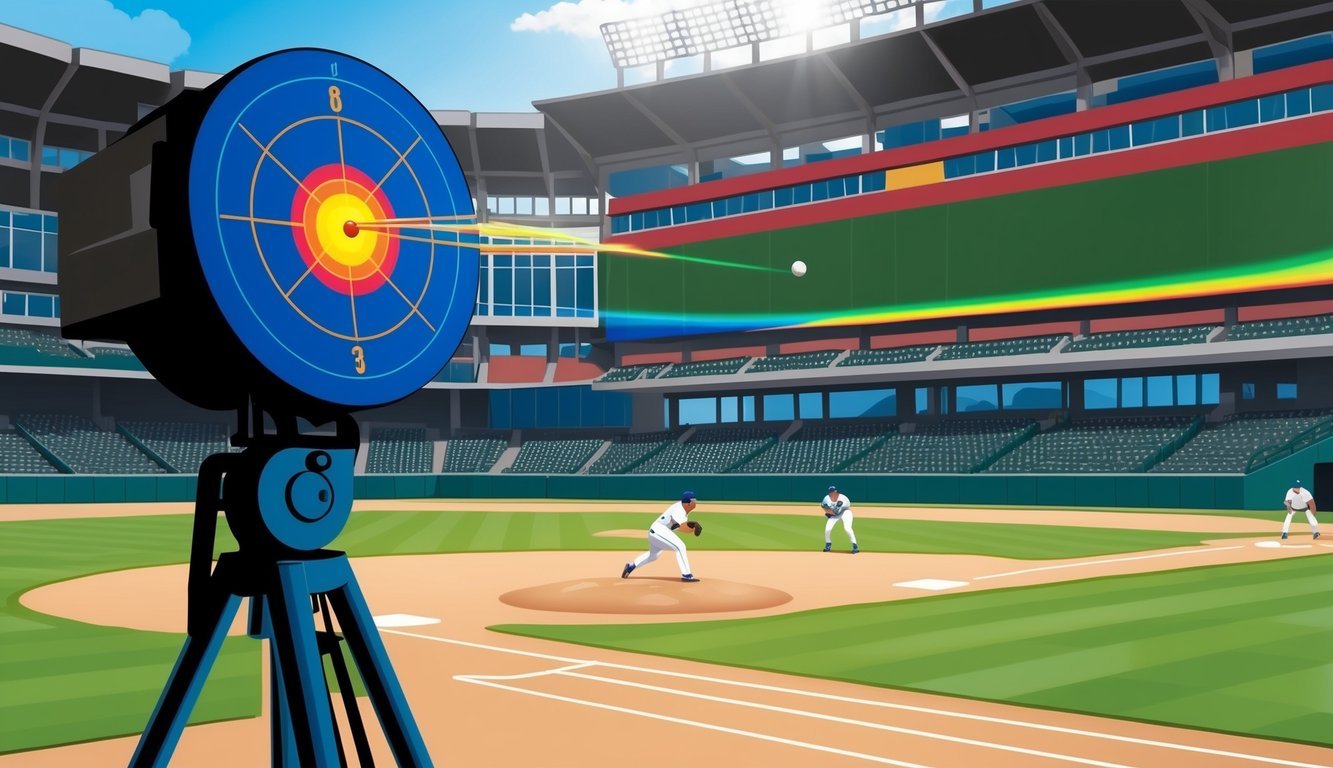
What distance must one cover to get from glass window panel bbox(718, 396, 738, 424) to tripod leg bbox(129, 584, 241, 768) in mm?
61547

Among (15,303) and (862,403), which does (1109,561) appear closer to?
(862,403)

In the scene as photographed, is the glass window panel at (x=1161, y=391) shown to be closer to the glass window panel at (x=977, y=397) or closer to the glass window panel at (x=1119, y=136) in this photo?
the glass window panel at (x=977, y=397)

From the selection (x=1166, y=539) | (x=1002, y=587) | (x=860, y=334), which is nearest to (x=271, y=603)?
(x=1002, y=587)

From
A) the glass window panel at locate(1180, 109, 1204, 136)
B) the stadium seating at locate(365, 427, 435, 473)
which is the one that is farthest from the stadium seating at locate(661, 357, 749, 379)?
the glass window panel at locate(1180, 109, 1204, 136)

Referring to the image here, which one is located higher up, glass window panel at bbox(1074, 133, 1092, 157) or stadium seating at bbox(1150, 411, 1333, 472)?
glass window panel at bbox(1074, 133, 1092, 157)

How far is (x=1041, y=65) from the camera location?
55406 millimetres

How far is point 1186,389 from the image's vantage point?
49.6m

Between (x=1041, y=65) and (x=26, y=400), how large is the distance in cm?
5210

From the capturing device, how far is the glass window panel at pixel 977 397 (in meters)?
55.2

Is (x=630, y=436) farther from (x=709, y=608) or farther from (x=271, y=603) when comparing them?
(x=271, y=603)

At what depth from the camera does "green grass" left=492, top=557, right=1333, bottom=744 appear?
998 centimetres


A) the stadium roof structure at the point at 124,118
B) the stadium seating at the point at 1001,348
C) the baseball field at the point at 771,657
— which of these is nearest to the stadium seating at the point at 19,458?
the stadium roof structure at the point at 124,118

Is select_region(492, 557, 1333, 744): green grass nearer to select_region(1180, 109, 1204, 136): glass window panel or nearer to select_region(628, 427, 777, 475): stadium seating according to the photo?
select_region(1180, 109, 1204, 136): glass window panel

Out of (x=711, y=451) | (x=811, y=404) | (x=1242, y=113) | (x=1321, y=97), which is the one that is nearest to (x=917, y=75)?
(x=1242, y=113)
